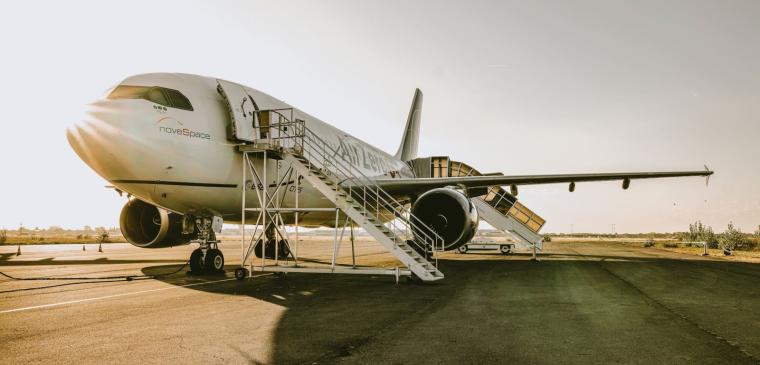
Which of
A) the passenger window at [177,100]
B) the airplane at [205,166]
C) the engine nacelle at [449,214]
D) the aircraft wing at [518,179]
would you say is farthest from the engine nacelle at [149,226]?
the engine nacelle at [449,214]

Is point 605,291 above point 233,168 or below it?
below

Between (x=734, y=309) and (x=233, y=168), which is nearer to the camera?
(x=734, y=309)

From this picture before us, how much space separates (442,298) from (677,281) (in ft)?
21.1

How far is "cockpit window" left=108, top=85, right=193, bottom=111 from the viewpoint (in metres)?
9.02

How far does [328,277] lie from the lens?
1173 cm

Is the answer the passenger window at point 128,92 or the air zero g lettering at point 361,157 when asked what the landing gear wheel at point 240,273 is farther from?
the air zero g lettering at point 361,157

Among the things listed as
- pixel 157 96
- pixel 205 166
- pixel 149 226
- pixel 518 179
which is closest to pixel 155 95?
pixel 157 96

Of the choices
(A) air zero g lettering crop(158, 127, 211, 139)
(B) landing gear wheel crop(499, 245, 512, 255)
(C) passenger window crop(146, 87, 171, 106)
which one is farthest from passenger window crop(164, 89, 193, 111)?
(B) landing gear wheel crop(499, 245, 512, 255)

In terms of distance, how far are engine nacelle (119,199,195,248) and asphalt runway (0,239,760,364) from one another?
7.66 feet

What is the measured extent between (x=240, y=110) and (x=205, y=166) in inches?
60.9

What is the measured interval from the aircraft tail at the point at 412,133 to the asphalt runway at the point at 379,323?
55.4 feet

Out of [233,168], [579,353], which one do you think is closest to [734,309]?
[579,353]

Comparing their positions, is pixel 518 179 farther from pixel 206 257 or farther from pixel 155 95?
pixel 155 95

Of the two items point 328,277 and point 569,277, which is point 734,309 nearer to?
point 569,277
